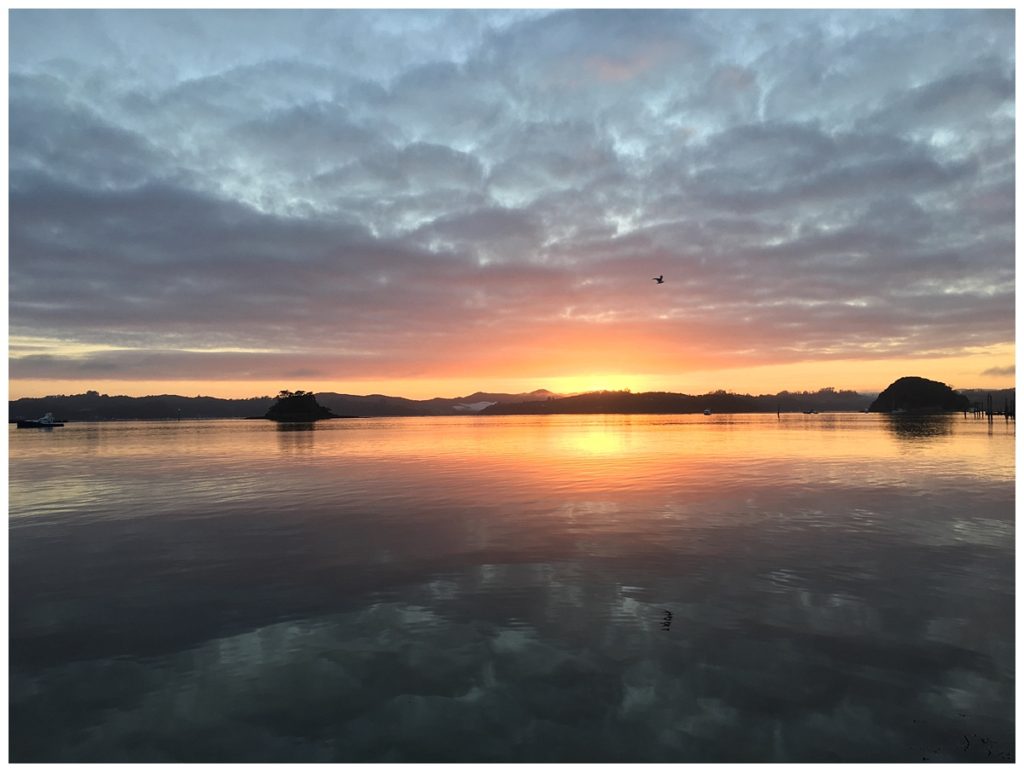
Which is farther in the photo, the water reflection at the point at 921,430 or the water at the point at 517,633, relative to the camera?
the water reflection at the point at 921,430

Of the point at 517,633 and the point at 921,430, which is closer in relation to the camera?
the point at 517,633

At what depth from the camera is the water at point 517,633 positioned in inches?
332

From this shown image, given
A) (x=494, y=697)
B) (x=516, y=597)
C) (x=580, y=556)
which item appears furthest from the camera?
(x=580, y=556)

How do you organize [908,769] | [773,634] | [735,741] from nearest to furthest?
[908,769] < [735,741] < [773,634]

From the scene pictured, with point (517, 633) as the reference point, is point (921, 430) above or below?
below

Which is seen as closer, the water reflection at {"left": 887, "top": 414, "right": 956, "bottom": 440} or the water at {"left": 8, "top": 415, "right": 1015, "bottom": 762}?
the water at {"left": 8, "top": 415, "right": 1015, "bottom": 762}

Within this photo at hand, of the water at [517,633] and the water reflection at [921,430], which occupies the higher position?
the water at [517,633]

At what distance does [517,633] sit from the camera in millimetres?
11836

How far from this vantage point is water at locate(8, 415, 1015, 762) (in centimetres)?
845

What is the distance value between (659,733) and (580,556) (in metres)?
9.09

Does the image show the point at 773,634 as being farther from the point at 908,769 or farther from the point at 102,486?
the point at 102,486

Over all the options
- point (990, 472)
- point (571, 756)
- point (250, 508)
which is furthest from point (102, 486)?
point (990, 472)

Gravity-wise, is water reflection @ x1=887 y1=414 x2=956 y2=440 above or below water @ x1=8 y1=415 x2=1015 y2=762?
below

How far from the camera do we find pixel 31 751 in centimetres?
849
